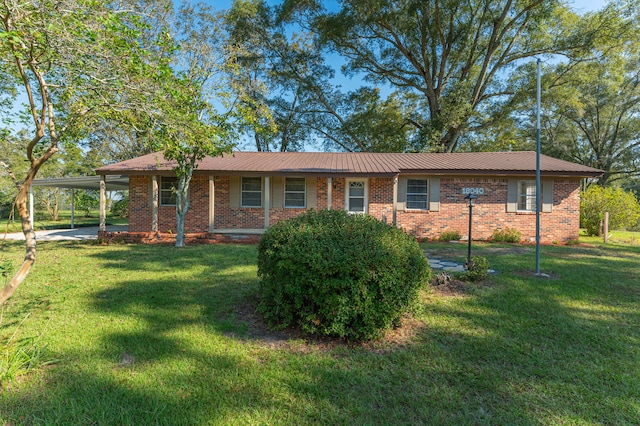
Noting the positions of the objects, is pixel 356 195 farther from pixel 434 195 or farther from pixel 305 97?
pixel 305 97

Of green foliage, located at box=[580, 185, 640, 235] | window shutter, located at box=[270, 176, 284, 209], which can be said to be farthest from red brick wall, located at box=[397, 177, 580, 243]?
window shutter, located at box=[270, 176, 284, 209]

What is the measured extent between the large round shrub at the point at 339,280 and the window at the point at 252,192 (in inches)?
364

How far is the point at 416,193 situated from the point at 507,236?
3743 millimetres

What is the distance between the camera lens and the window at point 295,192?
12.7m

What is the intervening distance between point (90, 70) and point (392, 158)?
1299 centimetres

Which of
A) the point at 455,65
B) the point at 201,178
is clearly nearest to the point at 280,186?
the point at 201,178

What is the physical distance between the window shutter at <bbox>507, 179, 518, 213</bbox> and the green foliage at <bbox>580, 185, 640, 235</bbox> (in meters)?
4.13

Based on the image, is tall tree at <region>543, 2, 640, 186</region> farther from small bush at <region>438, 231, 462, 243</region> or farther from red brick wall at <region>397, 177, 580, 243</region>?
small bush at <region>438, 231, 462, 243</region>

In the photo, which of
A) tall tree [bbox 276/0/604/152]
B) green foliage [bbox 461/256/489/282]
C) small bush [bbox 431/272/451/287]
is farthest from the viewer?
tall tree [bbox 276/0/604/152]

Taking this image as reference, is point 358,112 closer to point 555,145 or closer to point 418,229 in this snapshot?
point 418,229

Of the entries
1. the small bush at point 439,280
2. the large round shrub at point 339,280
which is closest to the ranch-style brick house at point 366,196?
the small bush at point 439,280

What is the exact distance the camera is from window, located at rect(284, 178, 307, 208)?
1270cm

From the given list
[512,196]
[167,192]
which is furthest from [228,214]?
[512,196]

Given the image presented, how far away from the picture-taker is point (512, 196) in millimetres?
12188
